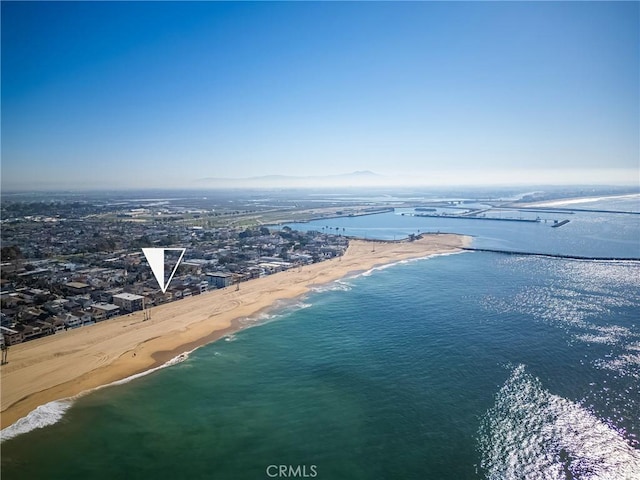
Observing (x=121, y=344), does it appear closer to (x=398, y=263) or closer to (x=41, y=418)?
(x=41, y=418)

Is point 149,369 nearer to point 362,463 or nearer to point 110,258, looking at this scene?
point 362,463

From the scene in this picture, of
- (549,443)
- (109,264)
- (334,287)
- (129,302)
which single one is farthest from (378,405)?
(109,264)

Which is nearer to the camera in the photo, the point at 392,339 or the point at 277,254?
the point at 392,339

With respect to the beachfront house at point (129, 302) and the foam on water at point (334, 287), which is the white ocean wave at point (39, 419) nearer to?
the beachfront house at point (129, 302)

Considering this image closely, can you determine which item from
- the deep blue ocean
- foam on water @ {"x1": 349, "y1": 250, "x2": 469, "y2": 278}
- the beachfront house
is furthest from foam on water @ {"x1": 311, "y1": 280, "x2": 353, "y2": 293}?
the beachfront house

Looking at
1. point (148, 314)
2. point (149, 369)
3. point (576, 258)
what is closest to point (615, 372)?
point (149, 369)

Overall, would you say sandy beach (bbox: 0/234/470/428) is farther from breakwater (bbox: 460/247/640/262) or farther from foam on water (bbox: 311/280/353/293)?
breakwater (bbox: 460/247/640/262)
